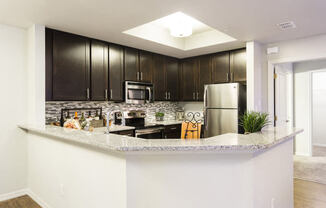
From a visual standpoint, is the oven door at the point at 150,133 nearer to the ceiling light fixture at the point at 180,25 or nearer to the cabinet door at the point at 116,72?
the cabinet door at the point at 116,72

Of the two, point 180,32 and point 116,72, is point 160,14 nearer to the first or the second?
point 180,32

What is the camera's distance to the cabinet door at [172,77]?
4.81 meters

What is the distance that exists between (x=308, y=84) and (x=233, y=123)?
2656mm

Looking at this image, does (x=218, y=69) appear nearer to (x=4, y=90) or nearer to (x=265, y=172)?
(x=265, y=172)

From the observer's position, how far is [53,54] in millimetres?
3074

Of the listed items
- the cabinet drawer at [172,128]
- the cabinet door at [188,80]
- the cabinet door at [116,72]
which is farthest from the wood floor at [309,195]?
the cabinet door at [116,72]

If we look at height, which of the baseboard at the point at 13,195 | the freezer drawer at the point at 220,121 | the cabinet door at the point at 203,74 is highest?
the cabinet door at the point at 203,74

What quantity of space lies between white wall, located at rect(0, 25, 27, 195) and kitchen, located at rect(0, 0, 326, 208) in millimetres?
12

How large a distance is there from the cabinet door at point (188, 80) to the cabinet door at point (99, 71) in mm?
1924

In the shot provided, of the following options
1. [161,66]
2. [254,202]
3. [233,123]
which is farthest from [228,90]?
[254,202]

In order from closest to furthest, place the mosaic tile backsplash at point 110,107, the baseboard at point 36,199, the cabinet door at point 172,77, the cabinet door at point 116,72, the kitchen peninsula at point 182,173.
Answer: the kitchen peninsula at point 182,173, the baseboard at point 36,199, the mosaic tile backsplash at point 110,107, the cabinet door at point 116,72, the cabinet door at point 172,77

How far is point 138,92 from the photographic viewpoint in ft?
13.7

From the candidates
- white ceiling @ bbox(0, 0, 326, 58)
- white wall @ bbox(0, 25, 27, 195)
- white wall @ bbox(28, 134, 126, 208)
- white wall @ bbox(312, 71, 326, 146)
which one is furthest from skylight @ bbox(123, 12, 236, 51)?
white wall @ bbox(312, 71, 326, 146)

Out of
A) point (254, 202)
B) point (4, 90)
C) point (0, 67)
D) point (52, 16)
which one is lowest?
point (254, 202)
